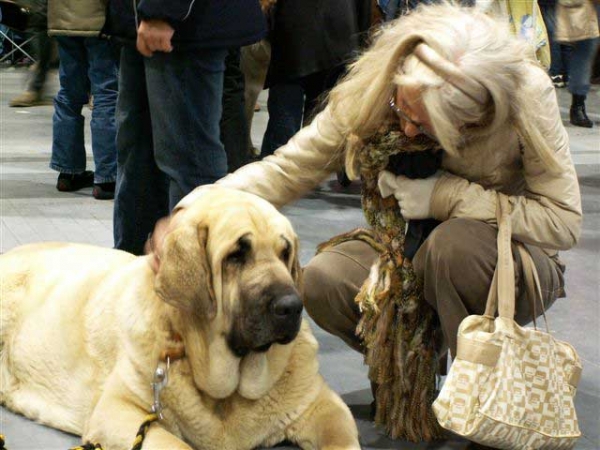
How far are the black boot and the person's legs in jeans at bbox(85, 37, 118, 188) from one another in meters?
4.79

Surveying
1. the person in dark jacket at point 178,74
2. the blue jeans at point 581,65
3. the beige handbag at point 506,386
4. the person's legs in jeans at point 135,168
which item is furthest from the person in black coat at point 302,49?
the blue jeans at point 581,65

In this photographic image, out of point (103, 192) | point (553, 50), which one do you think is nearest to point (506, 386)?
point (103, 192)

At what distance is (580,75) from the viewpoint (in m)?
8.95

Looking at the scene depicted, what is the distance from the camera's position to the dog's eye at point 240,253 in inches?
103

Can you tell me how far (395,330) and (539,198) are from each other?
22.9 inches

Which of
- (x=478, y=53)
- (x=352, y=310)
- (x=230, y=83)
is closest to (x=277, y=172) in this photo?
(x=352, y=310)

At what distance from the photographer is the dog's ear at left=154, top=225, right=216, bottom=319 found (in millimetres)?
2627

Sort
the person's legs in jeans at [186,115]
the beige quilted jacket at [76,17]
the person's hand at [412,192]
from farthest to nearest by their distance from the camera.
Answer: the beige quilted jacket at [76,17] → the person's legs in jeans at [186,115] → the person's hand at [412,192]

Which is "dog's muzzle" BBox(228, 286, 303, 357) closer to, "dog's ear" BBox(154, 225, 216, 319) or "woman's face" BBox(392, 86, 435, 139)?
"dog's ear" BBox(154, 225, 216, 319)

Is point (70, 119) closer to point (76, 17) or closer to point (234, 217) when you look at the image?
→ point (76, 17)

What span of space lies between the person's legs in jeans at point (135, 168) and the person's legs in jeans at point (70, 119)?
1972mm

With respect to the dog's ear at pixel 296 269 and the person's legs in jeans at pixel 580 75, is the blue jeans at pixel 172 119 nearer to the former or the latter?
the dog's ear at pixel 296 269

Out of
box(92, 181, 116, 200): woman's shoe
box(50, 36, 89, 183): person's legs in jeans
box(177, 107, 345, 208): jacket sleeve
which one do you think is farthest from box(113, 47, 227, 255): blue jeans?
box(50, 36, 89, 183): person's legs in jeans

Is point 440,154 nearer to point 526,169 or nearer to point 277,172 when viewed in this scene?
point 526,169
